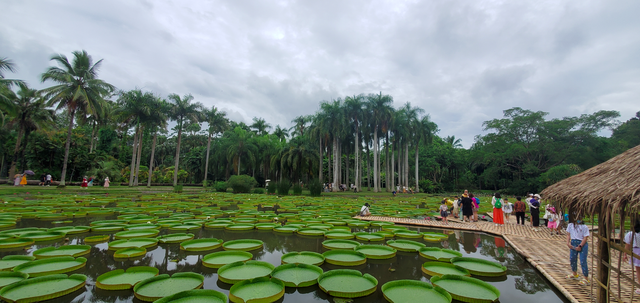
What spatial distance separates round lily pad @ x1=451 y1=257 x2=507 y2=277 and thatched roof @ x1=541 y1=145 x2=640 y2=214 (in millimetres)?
1683

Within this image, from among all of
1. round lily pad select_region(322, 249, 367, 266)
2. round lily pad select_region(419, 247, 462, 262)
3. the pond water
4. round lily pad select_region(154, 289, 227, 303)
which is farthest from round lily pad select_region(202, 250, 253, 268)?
round lily pad select_region(419, 247, 462, 262)

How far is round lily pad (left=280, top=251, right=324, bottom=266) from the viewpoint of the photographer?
5.38 meters

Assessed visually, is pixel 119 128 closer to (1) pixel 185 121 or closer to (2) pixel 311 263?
(1) pixel 185 121

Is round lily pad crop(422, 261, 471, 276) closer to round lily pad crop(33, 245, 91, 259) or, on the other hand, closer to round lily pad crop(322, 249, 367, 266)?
round lily pad crop(322, 249, 367, 266)

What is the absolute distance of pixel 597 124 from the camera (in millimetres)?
33500

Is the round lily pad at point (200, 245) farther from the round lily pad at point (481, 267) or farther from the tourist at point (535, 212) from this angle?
the tourist at point (535, 212)

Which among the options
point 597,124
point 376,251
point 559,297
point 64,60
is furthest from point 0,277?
point 597,124

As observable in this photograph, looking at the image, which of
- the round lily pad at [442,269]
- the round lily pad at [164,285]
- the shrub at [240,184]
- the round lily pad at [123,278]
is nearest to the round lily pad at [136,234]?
the round lily pad at [123,278]

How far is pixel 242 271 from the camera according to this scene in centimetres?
477

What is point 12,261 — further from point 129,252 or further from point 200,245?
point 200,245

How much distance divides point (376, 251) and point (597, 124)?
143 ft

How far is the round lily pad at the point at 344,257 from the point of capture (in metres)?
5.48

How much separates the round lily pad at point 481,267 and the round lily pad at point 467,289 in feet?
2.87

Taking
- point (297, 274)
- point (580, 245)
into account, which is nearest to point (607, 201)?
point (580, 245)
